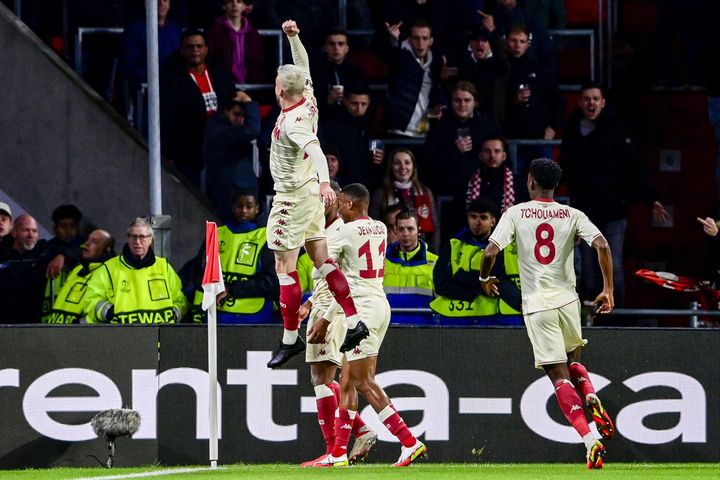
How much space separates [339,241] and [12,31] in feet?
15.9

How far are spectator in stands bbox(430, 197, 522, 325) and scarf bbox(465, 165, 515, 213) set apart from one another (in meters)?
1.25

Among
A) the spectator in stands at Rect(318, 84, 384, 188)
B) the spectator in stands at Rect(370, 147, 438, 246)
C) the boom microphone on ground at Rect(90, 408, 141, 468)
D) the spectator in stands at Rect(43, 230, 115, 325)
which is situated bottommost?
the boom microphone on ground at Rect(90, 408, 141, 468)

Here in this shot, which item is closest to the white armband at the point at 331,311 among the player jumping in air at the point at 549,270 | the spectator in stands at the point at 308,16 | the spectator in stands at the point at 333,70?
the player jumping in air at the point at 549,270

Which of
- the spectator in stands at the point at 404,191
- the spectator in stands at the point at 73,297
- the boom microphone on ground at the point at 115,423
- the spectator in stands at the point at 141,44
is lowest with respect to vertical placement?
the boom microphone on ground at the point at 115,423

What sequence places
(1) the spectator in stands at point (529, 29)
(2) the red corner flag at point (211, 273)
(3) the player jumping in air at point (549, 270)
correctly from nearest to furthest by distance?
(2) the red corner flag at point (211, 273) < (3) the player jumping in air at point (549, 270) < (1) the spectator in stands at point (529, 29)

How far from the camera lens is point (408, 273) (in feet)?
45.6

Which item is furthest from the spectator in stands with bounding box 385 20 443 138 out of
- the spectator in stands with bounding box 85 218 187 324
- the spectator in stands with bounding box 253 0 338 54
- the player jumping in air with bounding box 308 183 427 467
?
the player jumping in air with bounding box 308 183 427 467

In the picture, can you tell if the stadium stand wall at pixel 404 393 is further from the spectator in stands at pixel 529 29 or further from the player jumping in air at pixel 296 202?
the spectator in stands at pixel 529 29

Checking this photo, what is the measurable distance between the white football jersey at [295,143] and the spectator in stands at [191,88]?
12.8 ft

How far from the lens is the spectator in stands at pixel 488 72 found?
53.0 feet

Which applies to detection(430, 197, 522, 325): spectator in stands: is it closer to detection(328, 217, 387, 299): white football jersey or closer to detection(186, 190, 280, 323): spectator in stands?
detection(186, 190, 280, 323): spectator in stands

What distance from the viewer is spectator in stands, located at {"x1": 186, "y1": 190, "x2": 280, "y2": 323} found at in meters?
13.7

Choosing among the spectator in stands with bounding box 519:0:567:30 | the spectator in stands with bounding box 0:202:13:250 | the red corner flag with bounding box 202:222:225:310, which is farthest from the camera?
the spectator in stands with bounding box 519:0:567:30

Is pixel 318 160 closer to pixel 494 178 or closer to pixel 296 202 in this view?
pixel 296 202
